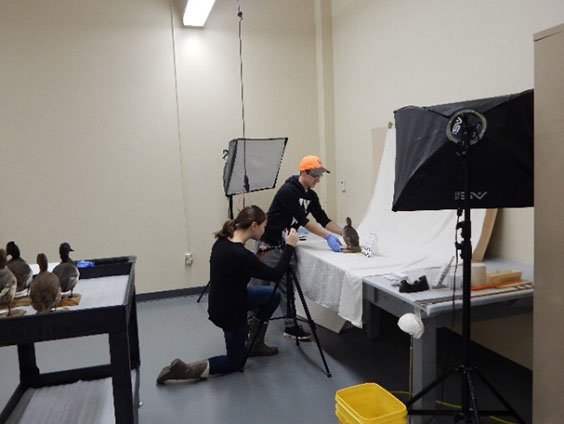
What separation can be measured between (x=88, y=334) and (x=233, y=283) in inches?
43.9

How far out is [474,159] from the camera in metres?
1.78

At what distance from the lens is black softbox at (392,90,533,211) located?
1.77 metres

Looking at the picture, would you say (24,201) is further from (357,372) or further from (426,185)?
(426,185)

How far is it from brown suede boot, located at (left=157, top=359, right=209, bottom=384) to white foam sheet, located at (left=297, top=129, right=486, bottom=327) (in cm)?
83

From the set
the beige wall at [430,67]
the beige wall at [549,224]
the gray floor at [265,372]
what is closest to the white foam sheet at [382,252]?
the beige wall at [430,67]

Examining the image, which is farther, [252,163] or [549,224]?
[252,163]

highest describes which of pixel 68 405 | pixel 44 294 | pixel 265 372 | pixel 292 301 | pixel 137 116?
pixel 137 116

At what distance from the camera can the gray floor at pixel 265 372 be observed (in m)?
2.32

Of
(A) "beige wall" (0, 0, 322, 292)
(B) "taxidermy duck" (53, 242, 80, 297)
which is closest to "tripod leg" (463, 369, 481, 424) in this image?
(B) "taxidermy duck" (53, 242, 80, 297)

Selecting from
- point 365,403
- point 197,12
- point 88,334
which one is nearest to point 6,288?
point 88,334

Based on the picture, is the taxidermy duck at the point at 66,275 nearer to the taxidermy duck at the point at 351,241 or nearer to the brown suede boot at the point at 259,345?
the brown suede boot at the point at 259,345

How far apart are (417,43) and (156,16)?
2385mm

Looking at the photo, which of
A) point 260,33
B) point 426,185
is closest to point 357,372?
point 426,185

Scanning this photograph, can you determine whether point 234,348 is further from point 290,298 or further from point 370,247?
point 370,247
